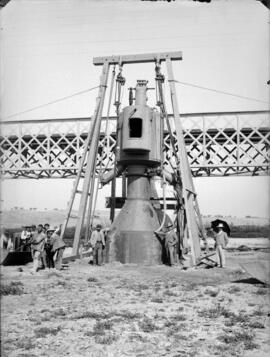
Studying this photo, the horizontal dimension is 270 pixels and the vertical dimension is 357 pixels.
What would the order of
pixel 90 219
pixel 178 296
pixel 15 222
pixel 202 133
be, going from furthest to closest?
pixel 15 222 < pixel 202 133 < pixel 90 219 < pixel 178 296

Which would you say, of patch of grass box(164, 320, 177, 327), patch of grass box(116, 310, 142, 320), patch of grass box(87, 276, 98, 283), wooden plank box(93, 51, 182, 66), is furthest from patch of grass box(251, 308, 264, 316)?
wooden plank box(93, 51, 182, 66)

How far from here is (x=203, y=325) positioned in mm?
6594

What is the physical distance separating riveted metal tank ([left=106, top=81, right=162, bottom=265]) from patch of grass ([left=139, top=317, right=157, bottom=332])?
7476 millimetres

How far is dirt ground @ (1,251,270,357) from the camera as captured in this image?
5453 millimetres

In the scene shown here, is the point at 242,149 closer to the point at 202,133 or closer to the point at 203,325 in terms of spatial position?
the point at 202,133

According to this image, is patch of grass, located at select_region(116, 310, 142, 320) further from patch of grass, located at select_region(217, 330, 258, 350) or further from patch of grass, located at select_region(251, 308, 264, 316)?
patch of grass, located at select_region(251, 308, 264, 316)

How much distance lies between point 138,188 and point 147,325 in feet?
30.4

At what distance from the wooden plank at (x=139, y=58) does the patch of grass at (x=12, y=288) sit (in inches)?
393

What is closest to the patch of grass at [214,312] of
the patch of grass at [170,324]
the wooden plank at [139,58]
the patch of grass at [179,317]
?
the patch of grass at [179,317]

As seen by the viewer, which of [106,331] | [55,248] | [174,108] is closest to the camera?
[106,331]

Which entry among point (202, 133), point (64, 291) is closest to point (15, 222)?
point (202, 133)

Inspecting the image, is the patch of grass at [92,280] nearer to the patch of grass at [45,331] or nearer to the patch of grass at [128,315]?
the patch of grass at [128,315]

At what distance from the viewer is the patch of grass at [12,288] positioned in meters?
8.95

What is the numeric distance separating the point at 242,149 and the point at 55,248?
560 inches
